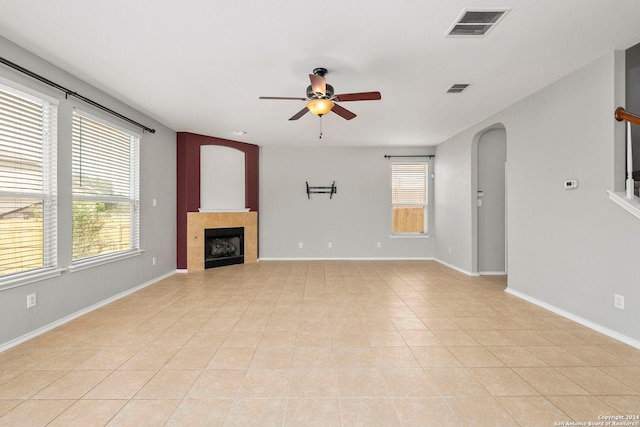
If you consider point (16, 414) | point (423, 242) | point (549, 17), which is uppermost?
point (549, 17)

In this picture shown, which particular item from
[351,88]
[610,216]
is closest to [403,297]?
[610,216]

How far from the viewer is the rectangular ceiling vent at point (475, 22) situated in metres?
2.24

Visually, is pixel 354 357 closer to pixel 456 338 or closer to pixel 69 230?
pixel 456 338

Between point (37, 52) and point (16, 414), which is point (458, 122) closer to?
point (37, 52)

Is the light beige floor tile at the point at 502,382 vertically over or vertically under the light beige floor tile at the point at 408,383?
over

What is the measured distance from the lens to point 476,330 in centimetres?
292

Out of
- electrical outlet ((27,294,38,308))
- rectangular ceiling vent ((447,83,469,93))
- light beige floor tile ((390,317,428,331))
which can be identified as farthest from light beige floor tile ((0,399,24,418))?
rectangular ceiling vent ((447,83,469,93))

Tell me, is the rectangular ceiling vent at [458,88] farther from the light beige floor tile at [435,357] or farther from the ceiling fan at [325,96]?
the light beige floor tile at [435,357]

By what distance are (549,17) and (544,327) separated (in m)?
2.74

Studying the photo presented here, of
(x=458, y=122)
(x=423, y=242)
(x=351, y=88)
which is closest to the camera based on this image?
(x=351, y=88)

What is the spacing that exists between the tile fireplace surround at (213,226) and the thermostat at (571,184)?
535cm

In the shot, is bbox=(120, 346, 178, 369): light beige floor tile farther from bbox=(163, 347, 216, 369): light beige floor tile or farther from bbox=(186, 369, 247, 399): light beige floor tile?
bbox=(186, 369, 247, 399): light beige floor tile

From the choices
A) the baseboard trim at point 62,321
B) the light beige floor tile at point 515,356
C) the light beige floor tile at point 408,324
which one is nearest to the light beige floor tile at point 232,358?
the light beige floor tile at point 408,324

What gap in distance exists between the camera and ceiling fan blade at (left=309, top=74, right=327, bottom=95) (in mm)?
2736
